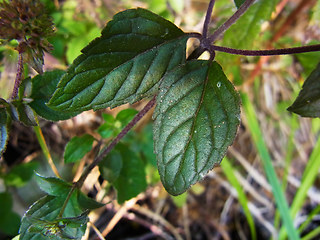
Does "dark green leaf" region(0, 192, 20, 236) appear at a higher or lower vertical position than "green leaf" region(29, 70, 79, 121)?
lower

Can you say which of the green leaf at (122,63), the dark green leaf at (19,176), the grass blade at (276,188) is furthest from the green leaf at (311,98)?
the dark green leaf at (19,176)

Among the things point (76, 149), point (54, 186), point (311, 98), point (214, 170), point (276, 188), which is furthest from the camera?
point (214, 170)

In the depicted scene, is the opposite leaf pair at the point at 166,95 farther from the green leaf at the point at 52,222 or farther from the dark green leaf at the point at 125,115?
the dark green leaf at the point at 125,115

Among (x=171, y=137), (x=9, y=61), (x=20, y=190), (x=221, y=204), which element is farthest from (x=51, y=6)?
(x=221, y=204)

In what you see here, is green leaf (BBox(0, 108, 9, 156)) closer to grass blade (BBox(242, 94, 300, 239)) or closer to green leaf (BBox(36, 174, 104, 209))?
green leaf (BBox(36, 174, 104, 209))

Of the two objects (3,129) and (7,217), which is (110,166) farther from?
(7,217)

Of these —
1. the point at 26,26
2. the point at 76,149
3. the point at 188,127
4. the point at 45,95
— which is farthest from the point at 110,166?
the point at 26,26

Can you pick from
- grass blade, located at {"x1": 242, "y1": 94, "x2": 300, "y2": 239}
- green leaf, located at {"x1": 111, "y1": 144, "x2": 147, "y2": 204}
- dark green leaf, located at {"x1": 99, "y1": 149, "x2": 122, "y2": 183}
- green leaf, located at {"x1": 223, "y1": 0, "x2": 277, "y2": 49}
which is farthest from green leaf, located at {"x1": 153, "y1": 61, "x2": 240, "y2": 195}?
grass blade, located at {"x1": 242, "y1": 94, "x2": 300, "y2": 239}
